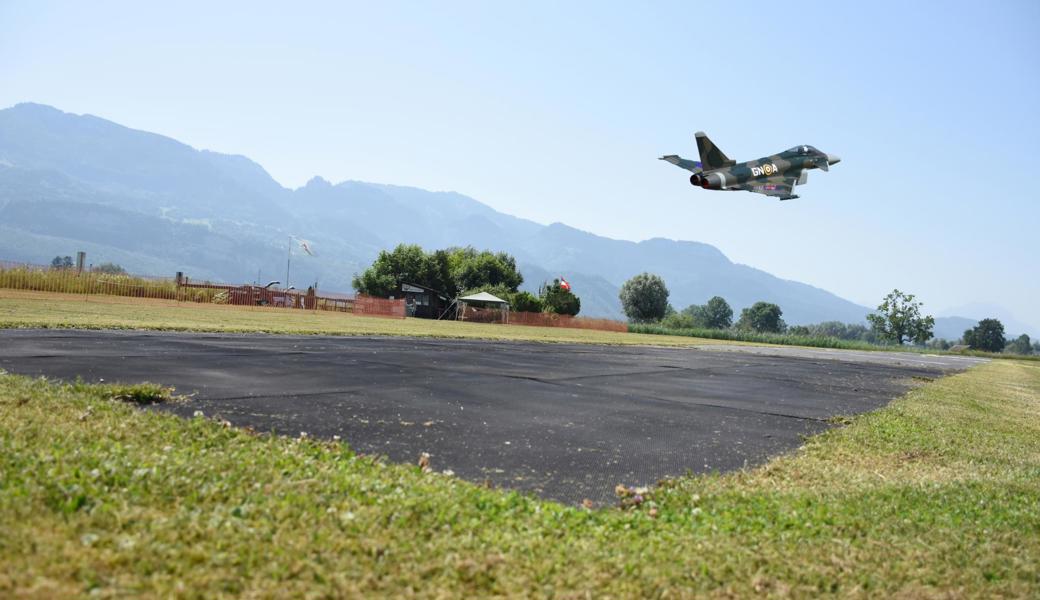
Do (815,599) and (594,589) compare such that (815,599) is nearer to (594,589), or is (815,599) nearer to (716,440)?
(594,589)

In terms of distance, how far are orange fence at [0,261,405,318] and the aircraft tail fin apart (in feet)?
131

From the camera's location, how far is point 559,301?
9469cm

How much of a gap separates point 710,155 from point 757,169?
1151 millimetres

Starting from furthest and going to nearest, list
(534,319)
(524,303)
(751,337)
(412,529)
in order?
(751,337) < (524,303) < (534,319) < (412,529)

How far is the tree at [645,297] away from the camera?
167 m

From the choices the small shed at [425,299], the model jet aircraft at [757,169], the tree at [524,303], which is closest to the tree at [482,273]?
the small shed at [425,299]

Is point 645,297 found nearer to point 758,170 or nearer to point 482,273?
point 482,273

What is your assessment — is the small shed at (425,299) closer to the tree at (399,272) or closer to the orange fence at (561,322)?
the tree at (399,272)

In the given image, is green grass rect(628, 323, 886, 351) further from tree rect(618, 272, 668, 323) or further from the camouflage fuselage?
the camouflage fuselage

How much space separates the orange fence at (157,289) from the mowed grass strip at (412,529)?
41670 mm

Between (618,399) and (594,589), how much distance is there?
24.6ft

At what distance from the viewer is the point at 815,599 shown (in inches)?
139

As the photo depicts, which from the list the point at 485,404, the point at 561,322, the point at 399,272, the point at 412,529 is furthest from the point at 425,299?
the point at 412,529

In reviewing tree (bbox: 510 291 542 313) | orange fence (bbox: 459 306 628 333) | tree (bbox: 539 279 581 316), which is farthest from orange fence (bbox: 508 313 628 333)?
tree (bbox: 539 279 581 316)
